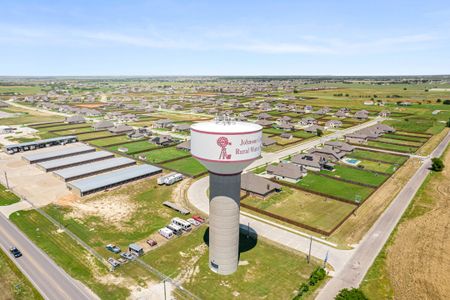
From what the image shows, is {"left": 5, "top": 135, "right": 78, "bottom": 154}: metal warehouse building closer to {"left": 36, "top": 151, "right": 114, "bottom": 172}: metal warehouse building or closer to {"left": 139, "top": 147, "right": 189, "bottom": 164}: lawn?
{"left": 36, "top": 151, "right": 114, "bottom": 172}: metal warehouse building

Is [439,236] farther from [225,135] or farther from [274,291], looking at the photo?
[225,135]

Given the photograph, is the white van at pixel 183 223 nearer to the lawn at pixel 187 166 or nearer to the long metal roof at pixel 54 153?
the lawn at pixel 187 166

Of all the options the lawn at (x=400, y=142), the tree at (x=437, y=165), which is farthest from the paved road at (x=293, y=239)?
the lawn at (x=400, y=142)

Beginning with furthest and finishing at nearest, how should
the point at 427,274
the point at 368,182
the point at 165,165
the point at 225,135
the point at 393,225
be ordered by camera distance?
the point at 165,165 < the point at 368,182 < the point at 393,225 < the point at 427,274 < the point at 225,135

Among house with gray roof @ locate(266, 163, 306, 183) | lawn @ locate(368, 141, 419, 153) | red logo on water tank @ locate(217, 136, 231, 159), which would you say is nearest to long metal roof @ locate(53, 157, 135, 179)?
house with gray roof @ locate(266, 163, 306, 183)

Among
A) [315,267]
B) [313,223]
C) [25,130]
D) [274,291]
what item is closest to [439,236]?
[313,223]
